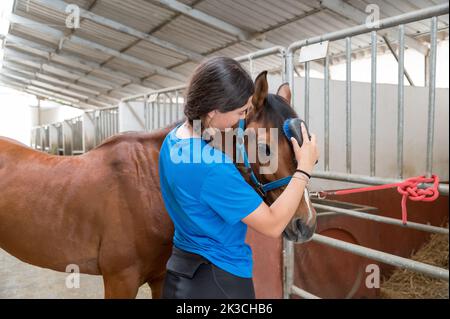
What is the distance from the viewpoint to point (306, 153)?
107cm

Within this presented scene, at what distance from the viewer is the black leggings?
3.57 feet

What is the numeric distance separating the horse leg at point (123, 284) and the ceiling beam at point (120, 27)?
23.2 feet

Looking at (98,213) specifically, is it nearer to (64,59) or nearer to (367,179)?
(367,179)

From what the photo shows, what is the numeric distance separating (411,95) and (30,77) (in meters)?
18.9

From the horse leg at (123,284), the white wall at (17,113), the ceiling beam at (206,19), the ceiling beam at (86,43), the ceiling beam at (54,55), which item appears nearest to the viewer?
the horse leg at (123,284)

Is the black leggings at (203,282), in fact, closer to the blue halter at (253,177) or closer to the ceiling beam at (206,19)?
the blue halter at (253,177)

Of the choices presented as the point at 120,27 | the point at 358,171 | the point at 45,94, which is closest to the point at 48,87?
the point at 45,94

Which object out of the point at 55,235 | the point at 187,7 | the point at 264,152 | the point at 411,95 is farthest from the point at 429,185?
the point at 187,7

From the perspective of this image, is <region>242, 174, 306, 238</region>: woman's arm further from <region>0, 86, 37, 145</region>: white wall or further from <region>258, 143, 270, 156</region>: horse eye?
<region>0, 86, 37, 145</region>: white wall

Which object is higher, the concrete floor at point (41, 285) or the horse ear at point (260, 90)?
the horse ear at point (260, 90)

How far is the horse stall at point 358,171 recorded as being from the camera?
4.85 feet

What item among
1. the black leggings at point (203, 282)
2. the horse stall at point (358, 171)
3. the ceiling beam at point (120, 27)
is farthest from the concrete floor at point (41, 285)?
the ceiling beam at point (120, 27)

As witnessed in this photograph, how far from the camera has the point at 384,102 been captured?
356 cm
